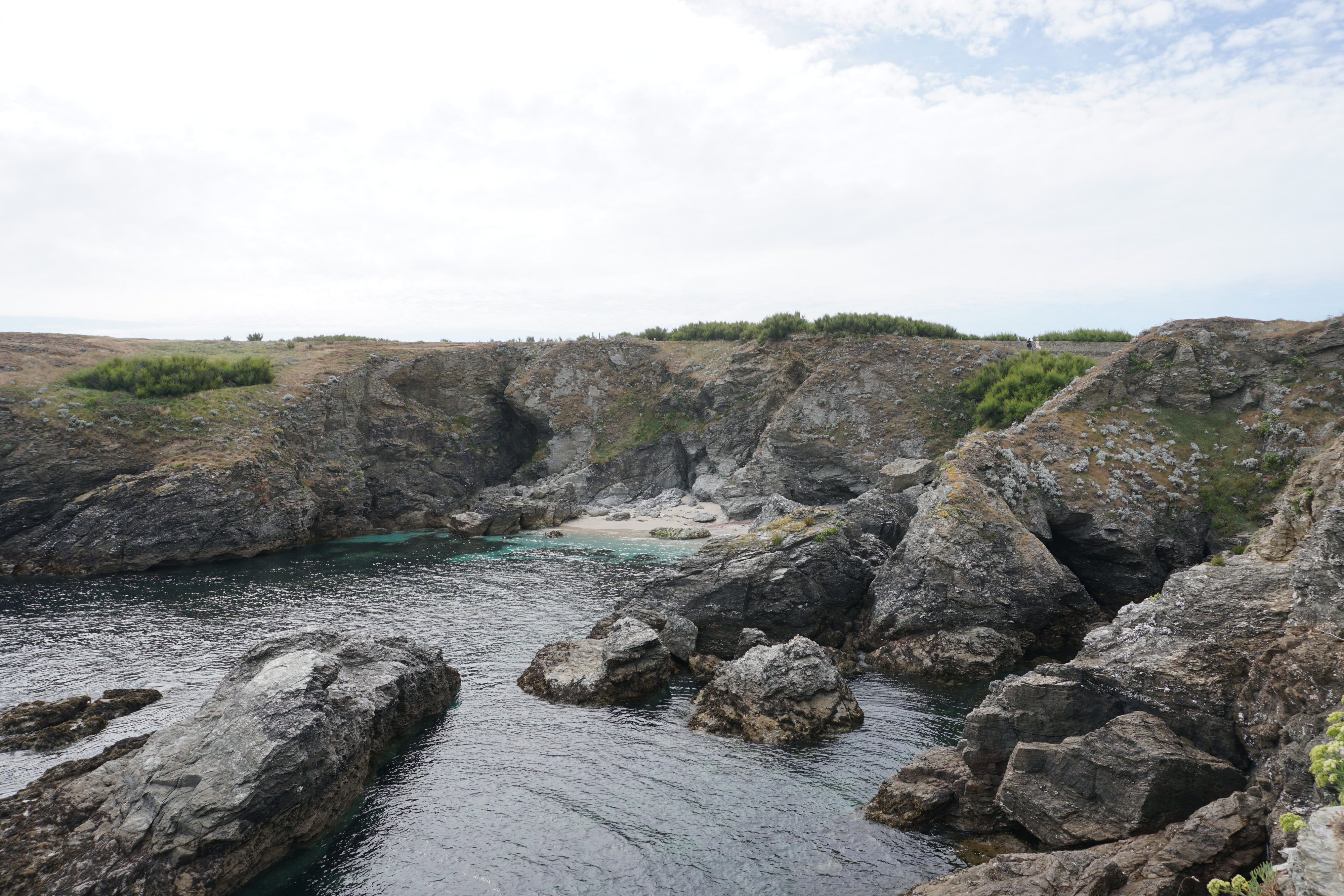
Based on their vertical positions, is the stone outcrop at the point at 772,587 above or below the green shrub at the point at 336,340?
below

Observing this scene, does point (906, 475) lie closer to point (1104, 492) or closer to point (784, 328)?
point (1104, 492)

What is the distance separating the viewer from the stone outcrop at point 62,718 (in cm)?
1731

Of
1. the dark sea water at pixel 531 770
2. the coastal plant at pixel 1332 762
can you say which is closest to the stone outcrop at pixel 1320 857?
the coastal plant at pixel 1332 762

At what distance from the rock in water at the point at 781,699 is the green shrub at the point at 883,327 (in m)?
47.0

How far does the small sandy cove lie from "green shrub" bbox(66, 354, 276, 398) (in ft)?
95.2

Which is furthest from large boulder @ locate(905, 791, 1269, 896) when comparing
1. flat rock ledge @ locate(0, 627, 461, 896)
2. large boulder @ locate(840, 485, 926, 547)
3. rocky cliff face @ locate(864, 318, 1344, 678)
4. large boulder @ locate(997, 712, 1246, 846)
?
large boulder @ locate(840, 485, 926, 547)

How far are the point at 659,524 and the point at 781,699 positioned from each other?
35074mm

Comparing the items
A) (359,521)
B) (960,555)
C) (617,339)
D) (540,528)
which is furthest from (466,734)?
(617,339)

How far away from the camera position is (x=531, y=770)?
16281 mm

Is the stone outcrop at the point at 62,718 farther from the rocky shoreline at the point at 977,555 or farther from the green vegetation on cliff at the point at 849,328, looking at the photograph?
the green vegetation on cliff at the point at 849,328

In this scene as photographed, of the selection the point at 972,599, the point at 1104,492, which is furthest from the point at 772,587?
the point at 1104,492

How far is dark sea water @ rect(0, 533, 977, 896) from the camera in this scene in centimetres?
1245

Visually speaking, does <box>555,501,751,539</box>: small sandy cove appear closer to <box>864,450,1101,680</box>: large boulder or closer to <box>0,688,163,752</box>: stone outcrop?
<box>864,450,1101,680</box>: large boulder

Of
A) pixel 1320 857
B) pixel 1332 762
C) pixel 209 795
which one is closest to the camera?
pixel 1320 857
